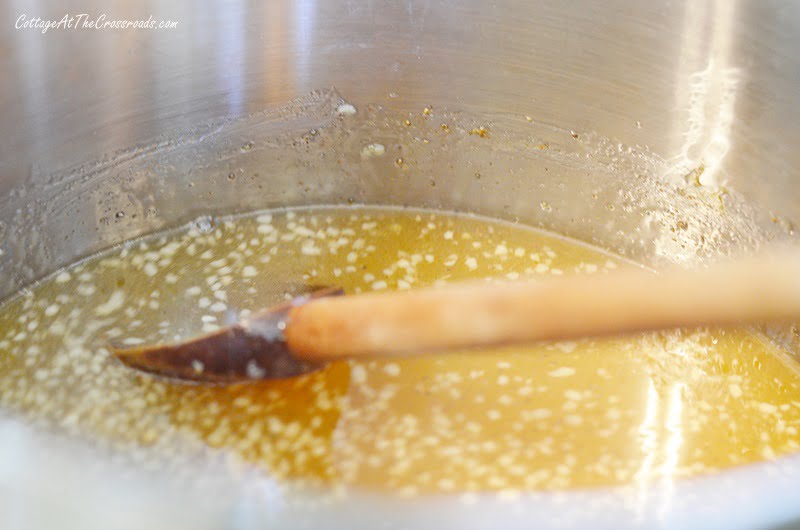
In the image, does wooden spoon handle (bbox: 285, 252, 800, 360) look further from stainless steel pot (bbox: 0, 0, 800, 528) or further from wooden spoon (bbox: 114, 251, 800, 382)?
stainless steel pot (bbox: 0, 0, 800, 528)

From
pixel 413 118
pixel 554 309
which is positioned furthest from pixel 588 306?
pixel 413 118

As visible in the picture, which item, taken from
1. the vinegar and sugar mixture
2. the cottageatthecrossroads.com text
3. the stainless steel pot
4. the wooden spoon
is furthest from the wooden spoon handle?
the cottageatthecrossroads.com text

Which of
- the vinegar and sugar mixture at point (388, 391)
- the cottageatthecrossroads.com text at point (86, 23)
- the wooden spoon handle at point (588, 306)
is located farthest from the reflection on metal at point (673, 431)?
the cottageatthecrossroads.com text at point (86, 23)

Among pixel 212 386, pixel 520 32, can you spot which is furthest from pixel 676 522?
pixel 520 32

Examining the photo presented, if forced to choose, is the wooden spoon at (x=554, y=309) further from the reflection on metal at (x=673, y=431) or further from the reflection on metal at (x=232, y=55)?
the reflection on metal at (x=232, y=55)

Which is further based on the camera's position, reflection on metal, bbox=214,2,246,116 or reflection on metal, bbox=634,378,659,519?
reflection on metal, bbox=214,2,246,116

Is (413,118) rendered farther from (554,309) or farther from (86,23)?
(554,309)
